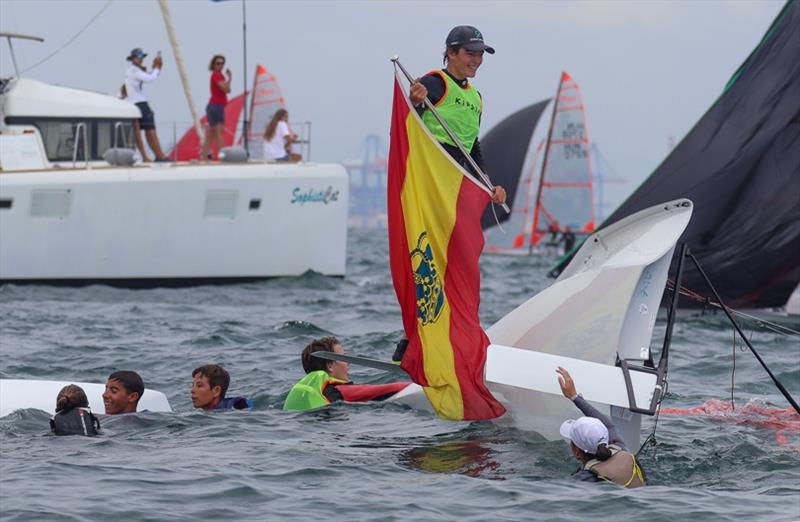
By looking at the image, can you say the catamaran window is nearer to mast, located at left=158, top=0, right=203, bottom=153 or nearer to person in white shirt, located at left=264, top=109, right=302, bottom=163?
mast, located at left=158, top=0, right=203, bottom=153

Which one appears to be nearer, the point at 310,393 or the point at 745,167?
the point at 310,393

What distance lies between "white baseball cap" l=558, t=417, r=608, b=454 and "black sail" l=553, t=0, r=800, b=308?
29.7ft

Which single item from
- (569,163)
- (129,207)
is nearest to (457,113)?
(129,207)

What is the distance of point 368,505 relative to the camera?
24.6 ft

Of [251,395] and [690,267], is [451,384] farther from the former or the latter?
[690,267]

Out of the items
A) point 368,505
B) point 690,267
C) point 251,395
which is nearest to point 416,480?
point 368,505

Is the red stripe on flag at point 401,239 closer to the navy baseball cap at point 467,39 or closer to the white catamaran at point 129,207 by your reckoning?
the navy baseball cap at point 467,39

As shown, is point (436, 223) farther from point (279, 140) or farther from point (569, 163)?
point (569, 163)

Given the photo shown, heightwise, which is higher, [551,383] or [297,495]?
[551,383]

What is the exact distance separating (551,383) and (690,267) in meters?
9.33

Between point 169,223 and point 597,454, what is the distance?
47.4 ft

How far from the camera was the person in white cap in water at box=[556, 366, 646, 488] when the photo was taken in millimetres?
8047

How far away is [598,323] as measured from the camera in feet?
28.3

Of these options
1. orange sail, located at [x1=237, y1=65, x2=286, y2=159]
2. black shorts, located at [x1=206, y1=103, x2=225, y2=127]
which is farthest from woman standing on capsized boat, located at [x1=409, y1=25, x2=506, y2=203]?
orange sail, located at [x1=237, y1=65, x2=286, y2=159]
